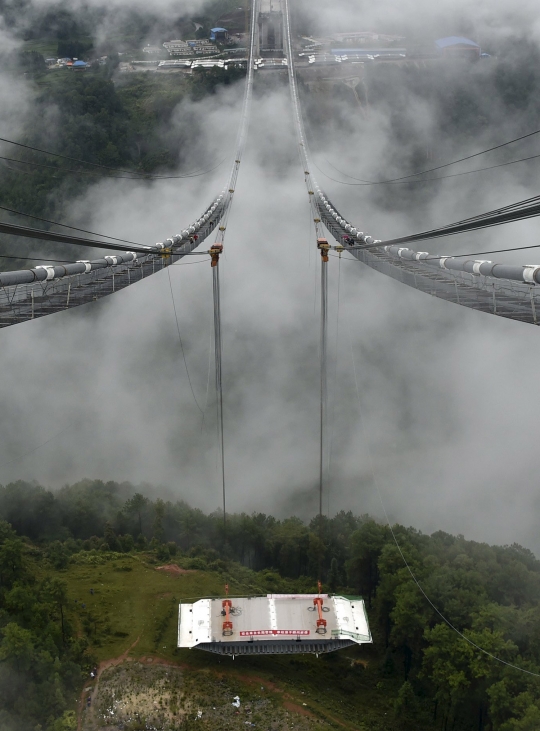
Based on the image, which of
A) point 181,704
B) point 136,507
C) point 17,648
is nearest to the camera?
point 17,648

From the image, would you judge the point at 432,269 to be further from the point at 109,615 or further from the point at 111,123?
the point at 111,123

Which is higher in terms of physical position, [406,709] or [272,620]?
[272,620]

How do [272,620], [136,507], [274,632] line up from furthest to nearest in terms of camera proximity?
1. [136,507]
2. [272,620]
3. [274,632]

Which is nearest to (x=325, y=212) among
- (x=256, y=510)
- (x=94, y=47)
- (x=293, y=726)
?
(x=256, y=510)

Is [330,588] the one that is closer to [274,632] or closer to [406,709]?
[406,709]

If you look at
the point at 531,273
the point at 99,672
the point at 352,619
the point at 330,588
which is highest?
the point at 531,273

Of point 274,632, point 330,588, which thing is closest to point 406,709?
point 274,632

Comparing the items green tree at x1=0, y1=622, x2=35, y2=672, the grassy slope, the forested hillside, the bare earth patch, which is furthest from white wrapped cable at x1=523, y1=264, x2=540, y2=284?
green tree at x1=0, y1=622, x2=35, y2=672

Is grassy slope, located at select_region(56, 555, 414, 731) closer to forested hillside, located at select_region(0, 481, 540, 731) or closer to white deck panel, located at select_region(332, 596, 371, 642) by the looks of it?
forested hillside, located at select_region(0, 481, 540, 731)
